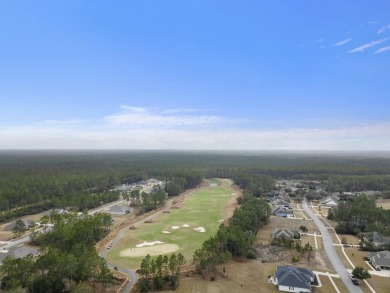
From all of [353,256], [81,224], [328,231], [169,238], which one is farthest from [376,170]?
[81,224]

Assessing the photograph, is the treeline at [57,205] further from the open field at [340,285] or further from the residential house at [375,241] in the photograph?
the residential house at [375,241]

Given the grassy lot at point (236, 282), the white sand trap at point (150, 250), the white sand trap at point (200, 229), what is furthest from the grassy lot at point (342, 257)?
the white sand trap at point (150, 250)

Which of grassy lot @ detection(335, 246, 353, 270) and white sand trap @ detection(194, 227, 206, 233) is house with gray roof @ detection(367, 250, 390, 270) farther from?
white sand trap @ detection(194, 227, 206, 233)

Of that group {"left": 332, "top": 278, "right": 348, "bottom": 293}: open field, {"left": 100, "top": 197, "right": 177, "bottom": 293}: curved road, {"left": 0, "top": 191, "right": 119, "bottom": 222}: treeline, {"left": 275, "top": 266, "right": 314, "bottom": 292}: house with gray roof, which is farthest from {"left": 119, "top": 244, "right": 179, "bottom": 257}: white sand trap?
{"left": 0, "top": 191, "right": 119, "bottom": 222}: treeline

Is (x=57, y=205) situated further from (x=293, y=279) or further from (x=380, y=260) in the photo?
(x=380, y=260)

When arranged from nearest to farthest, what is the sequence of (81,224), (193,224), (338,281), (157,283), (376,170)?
1. (157,283)
2. (338,281)
3. (81,224)
4. (193,224)
5. (376,170)

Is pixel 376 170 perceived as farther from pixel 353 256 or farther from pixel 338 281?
pixel 338 281
